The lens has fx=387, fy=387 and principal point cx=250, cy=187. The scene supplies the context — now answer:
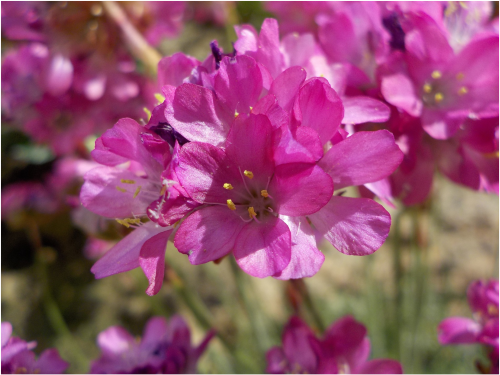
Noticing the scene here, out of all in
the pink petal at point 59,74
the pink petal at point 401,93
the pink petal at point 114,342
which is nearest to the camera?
the pink petal at point 401,93

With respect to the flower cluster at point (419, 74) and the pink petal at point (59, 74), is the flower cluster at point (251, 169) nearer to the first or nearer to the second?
the flower cluster at point (419, 74)

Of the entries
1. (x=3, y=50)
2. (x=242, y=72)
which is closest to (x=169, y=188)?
(x=242, y=72)

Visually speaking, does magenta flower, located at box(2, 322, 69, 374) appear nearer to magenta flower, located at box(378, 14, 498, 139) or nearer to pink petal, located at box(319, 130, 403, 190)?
pink petal, located at box(319, 130, 403, 190)

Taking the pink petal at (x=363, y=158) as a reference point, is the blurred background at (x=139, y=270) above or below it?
below

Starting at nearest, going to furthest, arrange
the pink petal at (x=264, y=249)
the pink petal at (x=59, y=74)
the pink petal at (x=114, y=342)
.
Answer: the pink petal at (x=264, y=249) < the pink petal at (x=114, y=342) < the pink petal at (x=59, y=74)

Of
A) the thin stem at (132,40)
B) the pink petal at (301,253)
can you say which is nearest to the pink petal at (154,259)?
the pink petal at (301,253)

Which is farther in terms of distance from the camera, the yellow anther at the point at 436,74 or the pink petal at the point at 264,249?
the yellow anther at the point at 436,74

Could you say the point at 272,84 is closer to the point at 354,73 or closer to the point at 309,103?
the point at 309,103
